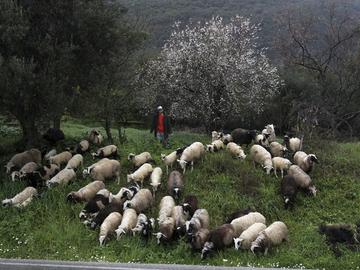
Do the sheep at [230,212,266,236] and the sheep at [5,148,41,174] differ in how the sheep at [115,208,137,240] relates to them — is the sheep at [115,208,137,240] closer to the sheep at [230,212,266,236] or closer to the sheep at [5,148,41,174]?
the sheep at [230,212,266,236]

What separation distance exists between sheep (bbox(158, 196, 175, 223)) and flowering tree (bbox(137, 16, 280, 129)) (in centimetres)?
1431

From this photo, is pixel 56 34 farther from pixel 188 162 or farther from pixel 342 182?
pixel 342 182

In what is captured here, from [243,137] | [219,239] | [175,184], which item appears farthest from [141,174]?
[243,137]

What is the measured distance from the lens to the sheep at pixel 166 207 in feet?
42.8

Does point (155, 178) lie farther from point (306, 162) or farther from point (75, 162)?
point (306, 162)

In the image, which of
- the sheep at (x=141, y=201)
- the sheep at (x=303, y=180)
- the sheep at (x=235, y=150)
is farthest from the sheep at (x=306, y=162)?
the sheep at (x=141, y=201)

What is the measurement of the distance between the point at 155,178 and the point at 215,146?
3.36m

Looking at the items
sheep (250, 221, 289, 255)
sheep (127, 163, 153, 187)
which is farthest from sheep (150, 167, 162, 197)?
sheep (250, 221, 289, 255)

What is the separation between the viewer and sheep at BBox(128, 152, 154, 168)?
1703cm

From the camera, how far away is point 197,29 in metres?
31.9

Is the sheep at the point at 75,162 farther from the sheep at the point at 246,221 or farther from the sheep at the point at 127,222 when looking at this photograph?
the sheep at the point at 246,221

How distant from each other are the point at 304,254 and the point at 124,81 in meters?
14.3

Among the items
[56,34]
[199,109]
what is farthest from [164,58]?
[56,34]

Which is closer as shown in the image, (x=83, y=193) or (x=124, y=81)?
(x=83, y=193)
